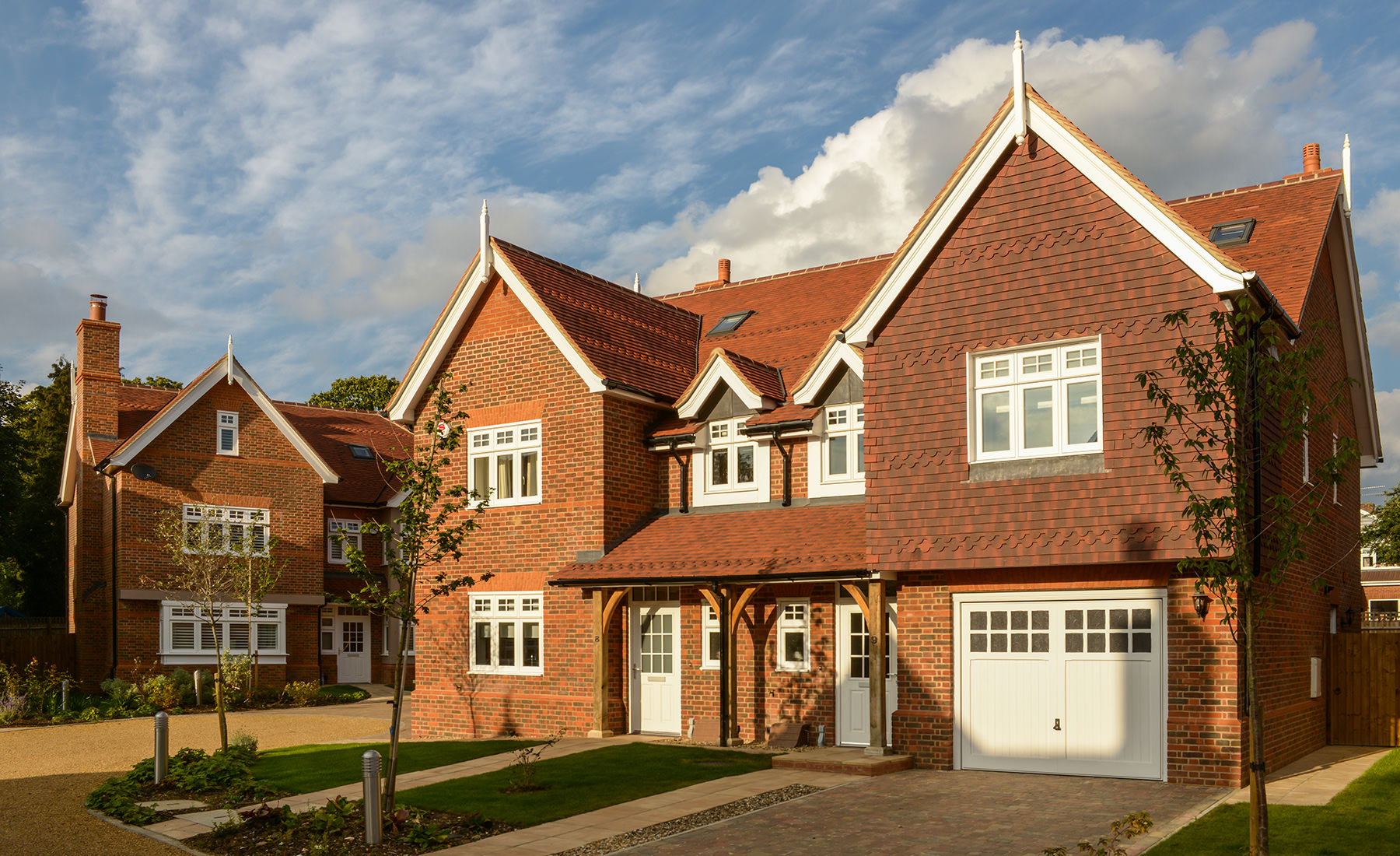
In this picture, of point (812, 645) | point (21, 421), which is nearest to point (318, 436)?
point (21, 421)

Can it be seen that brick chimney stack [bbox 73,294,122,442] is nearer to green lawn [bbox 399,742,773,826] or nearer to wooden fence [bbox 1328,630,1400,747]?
green lawn [bbox 399,742,773,826]

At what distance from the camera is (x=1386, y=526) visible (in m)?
45.2

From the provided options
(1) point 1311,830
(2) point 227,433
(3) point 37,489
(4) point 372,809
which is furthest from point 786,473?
(3) point 37,489

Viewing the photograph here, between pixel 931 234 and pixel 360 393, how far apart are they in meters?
46.4

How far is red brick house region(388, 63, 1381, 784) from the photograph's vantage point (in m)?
14.4

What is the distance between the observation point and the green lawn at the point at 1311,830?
404 inches

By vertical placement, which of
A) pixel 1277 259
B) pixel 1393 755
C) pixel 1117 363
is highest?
pixel 1277 259

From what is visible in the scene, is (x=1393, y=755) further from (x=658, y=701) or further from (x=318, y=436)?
(x=318, y=436)

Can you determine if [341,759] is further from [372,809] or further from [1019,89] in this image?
[1019,89]

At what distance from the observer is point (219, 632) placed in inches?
1264

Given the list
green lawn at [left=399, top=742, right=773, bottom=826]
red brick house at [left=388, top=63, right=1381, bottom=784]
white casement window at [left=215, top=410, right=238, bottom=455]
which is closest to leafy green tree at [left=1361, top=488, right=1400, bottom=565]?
red brick house at [left=388, top=63, right=1381, bottom=784]

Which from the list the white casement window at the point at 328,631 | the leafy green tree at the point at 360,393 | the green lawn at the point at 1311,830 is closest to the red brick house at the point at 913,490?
the green lawn at the point at 1311,830

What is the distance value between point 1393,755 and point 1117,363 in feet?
23.8

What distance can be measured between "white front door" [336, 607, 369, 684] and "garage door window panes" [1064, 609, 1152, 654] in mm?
27189
